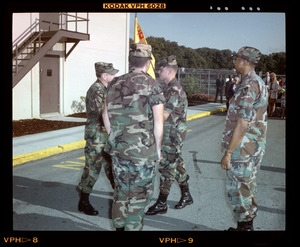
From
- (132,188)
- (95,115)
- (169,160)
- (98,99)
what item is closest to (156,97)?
(132,188)

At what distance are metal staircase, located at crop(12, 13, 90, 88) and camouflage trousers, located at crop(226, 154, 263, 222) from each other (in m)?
7.53

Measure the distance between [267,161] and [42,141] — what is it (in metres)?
4.98

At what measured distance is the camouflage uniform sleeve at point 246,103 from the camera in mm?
3297

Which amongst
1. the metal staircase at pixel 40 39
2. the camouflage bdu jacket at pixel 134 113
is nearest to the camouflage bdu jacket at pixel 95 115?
the camouflage bdu jacket at pixel 134 113

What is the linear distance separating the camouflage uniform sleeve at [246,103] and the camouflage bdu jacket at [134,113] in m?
0.81

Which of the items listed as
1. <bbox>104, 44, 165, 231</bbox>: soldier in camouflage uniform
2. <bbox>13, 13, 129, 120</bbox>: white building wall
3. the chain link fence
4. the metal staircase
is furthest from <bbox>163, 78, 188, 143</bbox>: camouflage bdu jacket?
the chain link fence

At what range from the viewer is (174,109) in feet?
14.2

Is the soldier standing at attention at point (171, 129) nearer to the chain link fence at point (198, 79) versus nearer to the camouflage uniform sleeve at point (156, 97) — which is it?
the camouflage uniform sleeve at point (156, 97)

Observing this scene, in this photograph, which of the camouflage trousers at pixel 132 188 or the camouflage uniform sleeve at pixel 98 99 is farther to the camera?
the camouflage uniform sleeve at pixel 98 99

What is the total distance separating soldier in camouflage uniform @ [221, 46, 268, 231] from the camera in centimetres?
333

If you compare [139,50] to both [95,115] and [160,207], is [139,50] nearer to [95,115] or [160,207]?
[95,115]
